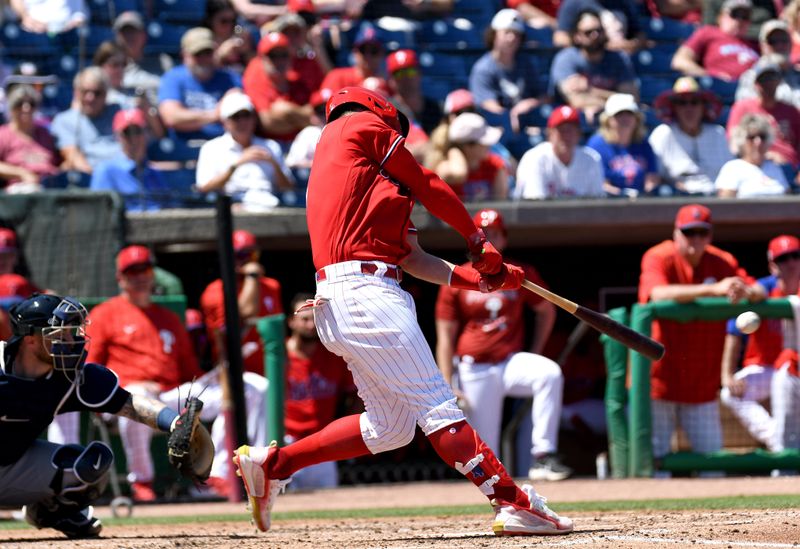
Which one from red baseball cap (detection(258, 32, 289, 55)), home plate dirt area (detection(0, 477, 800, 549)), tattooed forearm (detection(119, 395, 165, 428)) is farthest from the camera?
red baseball cap (detection(258, 32, 289, 55))

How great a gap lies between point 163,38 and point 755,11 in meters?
5.18

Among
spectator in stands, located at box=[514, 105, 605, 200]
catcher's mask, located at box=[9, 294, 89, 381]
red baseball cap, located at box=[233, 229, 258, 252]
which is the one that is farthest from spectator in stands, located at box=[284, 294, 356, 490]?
catcher's mask, located at box=[9, 294, 89, 381]

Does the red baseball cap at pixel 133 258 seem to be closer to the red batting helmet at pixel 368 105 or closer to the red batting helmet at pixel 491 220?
the red batting helmet at pixel 491 220

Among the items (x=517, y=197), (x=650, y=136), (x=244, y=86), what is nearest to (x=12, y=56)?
(x=244, y=86)

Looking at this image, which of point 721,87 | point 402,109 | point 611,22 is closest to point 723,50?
point 721,87

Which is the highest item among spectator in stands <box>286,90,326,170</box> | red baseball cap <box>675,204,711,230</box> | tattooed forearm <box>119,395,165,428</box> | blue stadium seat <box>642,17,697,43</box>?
blue stadium seat <box>642,17,697,43</box>

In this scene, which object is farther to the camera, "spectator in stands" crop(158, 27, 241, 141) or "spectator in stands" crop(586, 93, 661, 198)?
"spectator in stands" crop(158, 27, 241, 141)

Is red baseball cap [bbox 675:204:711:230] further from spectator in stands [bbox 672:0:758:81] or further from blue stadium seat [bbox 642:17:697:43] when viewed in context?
blue stadium seat [bbox 642:17:697:43]

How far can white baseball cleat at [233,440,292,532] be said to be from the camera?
495 centimetres

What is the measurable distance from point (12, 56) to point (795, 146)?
233 inches

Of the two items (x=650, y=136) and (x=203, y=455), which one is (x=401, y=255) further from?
(x=650, y=136)

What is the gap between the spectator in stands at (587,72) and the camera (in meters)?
10.3

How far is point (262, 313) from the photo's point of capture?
8531 mm

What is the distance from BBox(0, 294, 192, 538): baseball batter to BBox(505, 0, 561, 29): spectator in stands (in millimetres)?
6875
